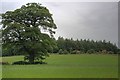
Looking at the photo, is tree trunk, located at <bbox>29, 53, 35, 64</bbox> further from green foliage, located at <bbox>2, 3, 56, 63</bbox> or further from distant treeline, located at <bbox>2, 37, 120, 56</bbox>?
distant treeline, located at <bbox>2, 37, 120, 56</bbox>

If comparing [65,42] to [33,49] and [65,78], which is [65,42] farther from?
[65,78]

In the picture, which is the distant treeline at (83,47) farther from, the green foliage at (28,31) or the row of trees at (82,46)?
the green foliage at (28,31)

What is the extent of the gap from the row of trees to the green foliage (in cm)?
745

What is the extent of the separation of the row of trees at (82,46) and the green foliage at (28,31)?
7.45 m

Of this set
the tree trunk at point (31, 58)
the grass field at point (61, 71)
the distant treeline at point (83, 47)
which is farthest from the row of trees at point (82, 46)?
the tree trunk at point (31, 58)

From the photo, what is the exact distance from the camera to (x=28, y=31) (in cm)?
3222

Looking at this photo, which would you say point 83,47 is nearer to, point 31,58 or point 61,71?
point 31,58

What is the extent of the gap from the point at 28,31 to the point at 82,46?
56.3 feet

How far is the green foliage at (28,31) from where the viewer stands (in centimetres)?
3231

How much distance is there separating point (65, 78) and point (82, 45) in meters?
31.4

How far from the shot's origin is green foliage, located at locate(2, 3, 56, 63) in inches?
1272

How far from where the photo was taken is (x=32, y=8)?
33562 millimetres

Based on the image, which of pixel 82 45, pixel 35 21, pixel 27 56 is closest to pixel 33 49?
pixel 27 56

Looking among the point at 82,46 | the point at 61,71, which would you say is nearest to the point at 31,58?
the point at 61,71
